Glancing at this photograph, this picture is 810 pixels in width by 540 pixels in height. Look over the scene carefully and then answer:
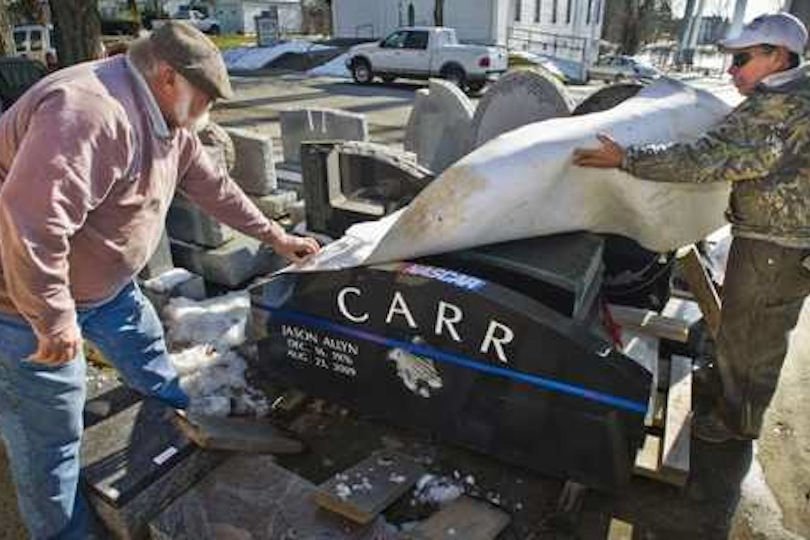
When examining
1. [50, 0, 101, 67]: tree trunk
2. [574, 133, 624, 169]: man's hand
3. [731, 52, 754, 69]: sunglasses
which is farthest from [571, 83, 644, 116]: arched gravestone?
[50, 0, 101, 67]: tree trunk

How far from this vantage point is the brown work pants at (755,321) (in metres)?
2.99

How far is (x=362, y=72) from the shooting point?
20594 mm

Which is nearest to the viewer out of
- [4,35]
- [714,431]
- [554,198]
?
[554,198]

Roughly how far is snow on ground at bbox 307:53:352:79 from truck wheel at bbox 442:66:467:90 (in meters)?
4.49

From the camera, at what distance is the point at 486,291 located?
103 inches

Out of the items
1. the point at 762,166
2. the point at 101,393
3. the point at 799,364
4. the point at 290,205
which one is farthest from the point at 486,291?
the point at 290,205

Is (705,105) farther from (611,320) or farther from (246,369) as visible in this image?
(246,369)

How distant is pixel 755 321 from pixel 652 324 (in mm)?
565

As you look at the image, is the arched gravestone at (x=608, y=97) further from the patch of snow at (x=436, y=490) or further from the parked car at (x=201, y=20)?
the parked car at (x=201, y=20)

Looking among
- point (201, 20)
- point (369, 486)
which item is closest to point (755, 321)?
point (369, 486)

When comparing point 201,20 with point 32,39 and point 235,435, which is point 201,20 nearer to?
point 32,39

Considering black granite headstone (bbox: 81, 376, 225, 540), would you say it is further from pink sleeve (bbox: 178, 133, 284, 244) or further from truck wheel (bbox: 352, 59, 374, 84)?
truck wheel (bbox: 352, 59, 374, 84)

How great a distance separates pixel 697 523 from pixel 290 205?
13.7ft

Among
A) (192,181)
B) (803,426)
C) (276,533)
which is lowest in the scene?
(803,426)
